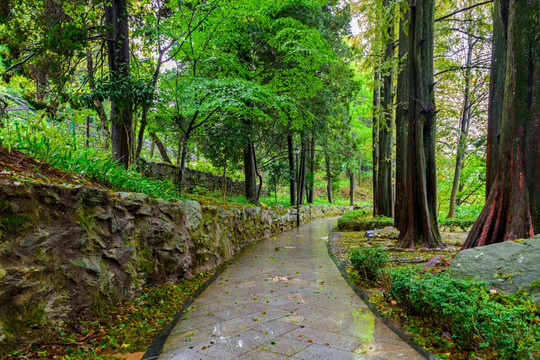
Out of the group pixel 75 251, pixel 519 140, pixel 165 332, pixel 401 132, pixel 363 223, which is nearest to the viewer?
pixel 75 251

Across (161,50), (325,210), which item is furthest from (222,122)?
(325,210)

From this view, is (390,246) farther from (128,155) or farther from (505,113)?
(128,155)

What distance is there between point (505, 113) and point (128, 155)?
6.70m

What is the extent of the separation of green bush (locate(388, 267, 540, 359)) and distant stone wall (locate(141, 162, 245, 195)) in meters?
6.12

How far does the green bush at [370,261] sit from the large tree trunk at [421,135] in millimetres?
3006

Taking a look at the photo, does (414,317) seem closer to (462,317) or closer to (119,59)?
(462,317)

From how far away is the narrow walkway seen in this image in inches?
101

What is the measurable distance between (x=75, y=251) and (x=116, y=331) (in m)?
0.86

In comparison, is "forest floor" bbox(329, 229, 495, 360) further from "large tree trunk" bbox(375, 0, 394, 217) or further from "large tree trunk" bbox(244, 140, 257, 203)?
"large tree trunk" bbox(244, 140, 257, 203)

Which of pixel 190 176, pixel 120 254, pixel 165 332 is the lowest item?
pixel 165 332

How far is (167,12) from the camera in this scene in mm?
7934

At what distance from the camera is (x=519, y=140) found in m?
4.18

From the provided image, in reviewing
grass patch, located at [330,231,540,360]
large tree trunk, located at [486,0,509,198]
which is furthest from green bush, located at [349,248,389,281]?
large tree trunk, located at [486,0,509,198]

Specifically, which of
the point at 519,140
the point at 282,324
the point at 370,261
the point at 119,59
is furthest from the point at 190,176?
the point at 519,140
